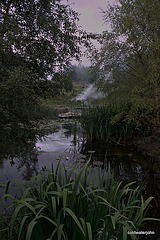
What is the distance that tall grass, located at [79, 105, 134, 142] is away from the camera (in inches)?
247

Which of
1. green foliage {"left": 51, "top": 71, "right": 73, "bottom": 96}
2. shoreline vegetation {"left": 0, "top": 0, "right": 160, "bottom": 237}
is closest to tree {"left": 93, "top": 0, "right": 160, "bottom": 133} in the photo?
shoreline vegetation {"left": 0, "top": 0, "right": 160, "bottom": 237}

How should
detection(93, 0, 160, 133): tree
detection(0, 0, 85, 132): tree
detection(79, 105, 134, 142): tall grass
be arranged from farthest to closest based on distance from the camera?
detection(79, 105, 134, 142): tall grass → detection(93, 0, 160, 133): tree → detection(0, 0, 85, 132): tree

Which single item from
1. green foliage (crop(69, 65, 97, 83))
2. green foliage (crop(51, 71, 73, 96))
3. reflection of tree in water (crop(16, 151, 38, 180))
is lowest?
reflection of tree in water (crop(16, 151, 38, 180))

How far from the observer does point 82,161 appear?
4629 millimetres

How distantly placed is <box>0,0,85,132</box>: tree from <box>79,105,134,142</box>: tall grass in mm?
3017

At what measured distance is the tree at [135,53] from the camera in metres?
4.77

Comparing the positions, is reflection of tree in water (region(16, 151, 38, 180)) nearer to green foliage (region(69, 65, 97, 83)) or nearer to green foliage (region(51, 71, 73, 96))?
green foliage (region(51, 71, 73, 96))

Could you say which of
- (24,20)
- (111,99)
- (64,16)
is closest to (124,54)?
(111,99)

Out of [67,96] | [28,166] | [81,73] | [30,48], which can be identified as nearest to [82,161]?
[28,166]

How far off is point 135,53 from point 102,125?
97.2 inches

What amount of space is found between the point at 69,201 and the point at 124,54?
15.4 feet

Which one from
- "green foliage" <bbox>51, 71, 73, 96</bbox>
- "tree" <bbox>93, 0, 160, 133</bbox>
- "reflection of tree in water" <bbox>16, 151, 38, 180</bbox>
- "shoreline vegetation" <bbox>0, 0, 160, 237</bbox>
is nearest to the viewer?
"shoreline vegetation" <bbox>0, 0, 160, 237</bbox>

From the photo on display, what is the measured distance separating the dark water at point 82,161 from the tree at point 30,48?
68 centimetres

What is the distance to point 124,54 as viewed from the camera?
5.36 metres
